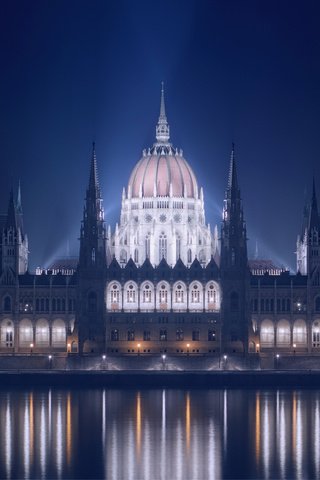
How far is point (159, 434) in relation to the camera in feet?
470

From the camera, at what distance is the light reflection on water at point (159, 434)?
127m

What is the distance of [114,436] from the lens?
141m

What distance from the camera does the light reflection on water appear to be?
416 feet

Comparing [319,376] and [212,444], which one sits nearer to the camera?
[212,444]

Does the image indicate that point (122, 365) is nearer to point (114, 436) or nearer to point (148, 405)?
point (148, 405)

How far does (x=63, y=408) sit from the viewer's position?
159250 millimetres

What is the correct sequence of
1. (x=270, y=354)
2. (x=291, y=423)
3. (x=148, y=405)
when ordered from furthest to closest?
(x=270, y=354) → (x=148, y=405) → (x=291, y=423)

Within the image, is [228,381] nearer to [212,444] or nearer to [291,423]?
[291,423]

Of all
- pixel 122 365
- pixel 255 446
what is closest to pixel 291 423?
pixel 255 446

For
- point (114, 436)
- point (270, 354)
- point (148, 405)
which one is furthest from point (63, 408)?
point (270, 354)

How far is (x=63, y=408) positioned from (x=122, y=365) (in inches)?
1175

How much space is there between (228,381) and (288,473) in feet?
183

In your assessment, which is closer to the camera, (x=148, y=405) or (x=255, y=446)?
(x=255, y=446)

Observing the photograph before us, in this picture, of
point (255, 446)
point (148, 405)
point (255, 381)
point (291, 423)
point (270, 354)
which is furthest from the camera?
point (270, 354)
